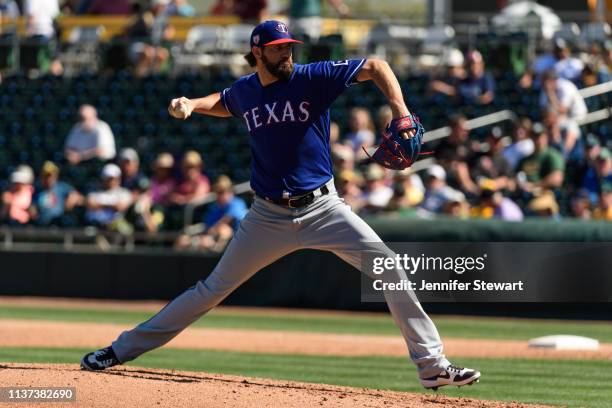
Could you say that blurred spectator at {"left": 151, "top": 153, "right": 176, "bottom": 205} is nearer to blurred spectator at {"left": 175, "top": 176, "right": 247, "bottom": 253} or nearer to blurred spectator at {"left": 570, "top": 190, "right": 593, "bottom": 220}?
blurred spectator at {"left": 175, "top": 176, "right": 247, "bottom": 253}

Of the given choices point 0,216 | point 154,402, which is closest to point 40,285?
point 0,216

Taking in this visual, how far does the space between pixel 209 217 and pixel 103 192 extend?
194 centimetres

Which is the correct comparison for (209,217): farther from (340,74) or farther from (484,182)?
(340,74)

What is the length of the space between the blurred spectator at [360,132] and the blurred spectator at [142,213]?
268 centimetres

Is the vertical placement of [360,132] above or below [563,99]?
below

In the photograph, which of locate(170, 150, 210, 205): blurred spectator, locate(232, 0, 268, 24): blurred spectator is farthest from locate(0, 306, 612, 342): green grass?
locate(232, 0, 268, 24): blurred spectator

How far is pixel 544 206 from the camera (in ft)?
47.5

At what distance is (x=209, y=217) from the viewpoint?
52.5ft

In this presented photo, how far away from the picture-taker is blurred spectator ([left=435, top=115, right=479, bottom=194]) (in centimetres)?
1555

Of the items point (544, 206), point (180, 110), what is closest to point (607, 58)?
point (544, 206)

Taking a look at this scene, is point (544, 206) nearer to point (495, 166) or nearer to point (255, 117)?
point (495, 166)

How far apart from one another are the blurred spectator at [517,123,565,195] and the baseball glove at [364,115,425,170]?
Result: 7915 mm

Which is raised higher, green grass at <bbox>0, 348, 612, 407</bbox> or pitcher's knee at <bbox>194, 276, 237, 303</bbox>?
pitcher's knee at <bbox>194, 276, 237, 303</bbox>

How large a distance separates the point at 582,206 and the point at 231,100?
8137 mm
